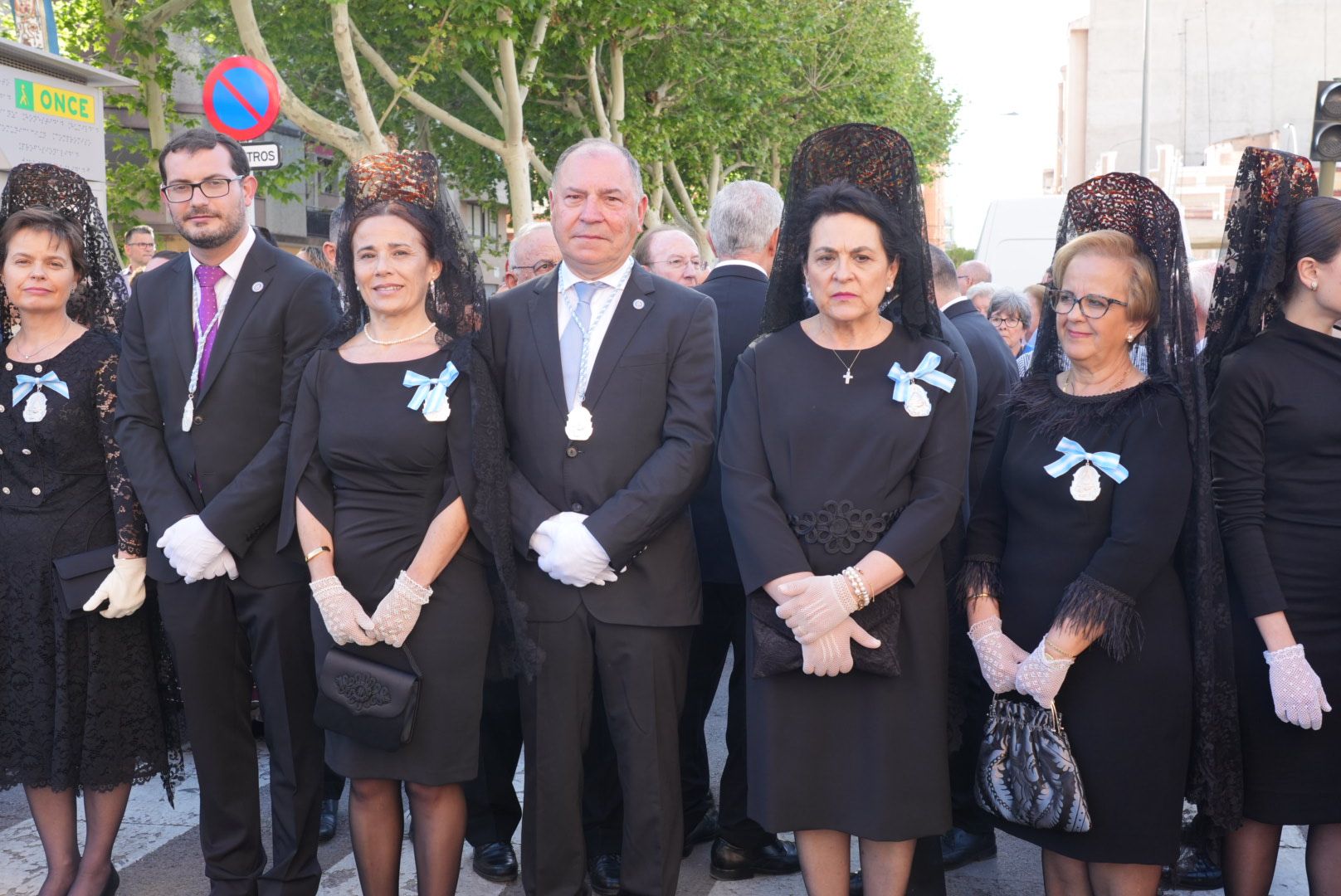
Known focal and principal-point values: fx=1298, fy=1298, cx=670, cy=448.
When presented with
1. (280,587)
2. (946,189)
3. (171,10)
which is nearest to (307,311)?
(280,587)

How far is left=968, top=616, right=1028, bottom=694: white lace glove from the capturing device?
3.57 m

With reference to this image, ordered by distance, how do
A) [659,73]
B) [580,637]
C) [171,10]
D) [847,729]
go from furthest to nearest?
[659,73] < [171,10] < [580,637] < [847,729]

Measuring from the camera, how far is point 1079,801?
11.1 feet

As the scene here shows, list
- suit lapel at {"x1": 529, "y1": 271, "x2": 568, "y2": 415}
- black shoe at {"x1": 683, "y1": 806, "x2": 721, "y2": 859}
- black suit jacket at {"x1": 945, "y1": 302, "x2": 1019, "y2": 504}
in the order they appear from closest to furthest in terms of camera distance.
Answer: suit lapel at {"x1": 529, "y1": 271, "x2": 568, "y2": 415}, black shoe at {"x1": 683, "y1": 806, "x2": 721, "y2": 859}, black suit jacket at {"x1": 945, "y1": 302, "x2": 1019, "y2": 504}

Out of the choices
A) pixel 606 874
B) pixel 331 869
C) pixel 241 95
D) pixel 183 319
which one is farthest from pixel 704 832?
pixel 241 95

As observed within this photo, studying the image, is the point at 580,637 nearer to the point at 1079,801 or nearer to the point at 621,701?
the point at 621,701

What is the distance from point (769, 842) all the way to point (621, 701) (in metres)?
1.06

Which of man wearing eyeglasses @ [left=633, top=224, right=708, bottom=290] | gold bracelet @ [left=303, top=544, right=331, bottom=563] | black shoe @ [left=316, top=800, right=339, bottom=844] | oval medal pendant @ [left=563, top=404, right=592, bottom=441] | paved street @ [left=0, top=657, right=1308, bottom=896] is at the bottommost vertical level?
paved street @ [left=0, top=657, right=1308, bottom=896]

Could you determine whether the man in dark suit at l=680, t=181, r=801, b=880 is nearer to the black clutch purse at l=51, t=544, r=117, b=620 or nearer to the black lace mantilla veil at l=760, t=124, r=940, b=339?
the black lace mantilla veil at l=760, t=124, r=940, b=339

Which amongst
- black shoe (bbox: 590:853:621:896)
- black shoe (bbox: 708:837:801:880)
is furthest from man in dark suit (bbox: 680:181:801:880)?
black shoe (bbox: 590:853:621:896)

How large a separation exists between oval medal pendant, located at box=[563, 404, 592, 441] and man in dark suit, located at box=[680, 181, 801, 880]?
77 centimetres

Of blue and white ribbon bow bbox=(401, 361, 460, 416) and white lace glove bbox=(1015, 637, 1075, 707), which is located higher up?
blue and white ribbon bow bbox=(401, 361, 460, 416)

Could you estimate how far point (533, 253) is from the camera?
21.5 feet

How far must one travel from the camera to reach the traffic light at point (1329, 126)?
29.8ft
